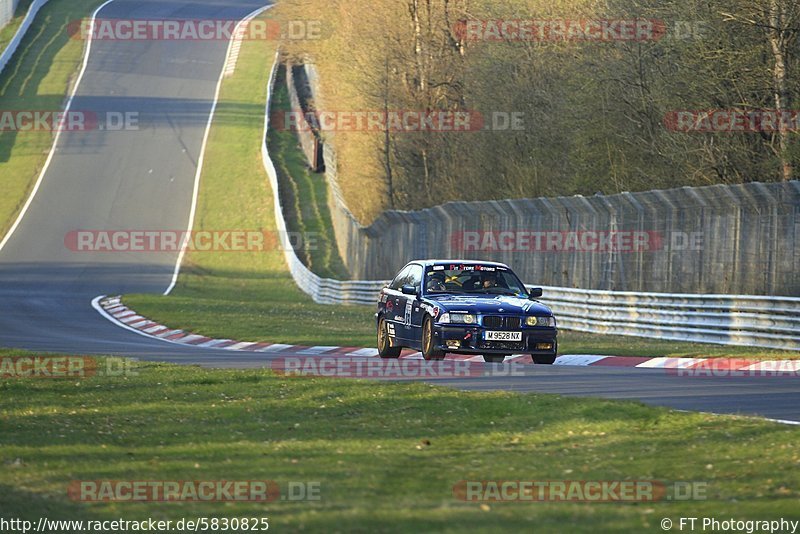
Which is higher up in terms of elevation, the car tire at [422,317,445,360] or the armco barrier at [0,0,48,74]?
the armco barrier at [0,0,48,74]

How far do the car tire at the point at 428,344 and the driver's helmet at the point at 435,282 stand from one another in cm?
76

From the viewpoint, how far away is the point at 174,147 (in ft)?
214

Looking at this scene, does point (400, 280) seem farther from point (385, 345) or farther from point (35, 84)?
point (35, 84)

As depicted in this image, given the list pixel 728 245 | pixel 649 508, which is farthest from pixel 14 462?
pixel 728 245

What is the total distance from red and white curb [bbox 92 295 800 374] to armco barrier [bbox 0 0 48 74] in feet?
152

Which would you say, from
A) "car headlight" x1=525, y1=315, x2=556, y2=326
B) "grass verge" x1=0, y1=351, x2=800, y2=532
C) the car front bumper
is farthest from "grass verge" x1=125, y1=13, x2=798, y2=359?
"grass verge" x1=0, y1=351, x2=800, y2=532

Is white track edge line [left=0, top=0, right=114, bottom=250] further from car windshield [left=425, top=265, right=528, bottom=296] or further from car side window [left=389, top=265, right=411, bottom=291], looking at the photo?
car windshield [left=425, top=265, right=528, bottom=296]

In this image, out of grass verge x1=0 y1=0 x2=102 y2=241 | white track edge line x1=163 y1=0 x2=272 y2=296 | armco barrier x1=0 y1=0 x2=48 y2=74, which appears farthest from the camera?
armco barrier x1=0 y1=0 x2=48 y2=74

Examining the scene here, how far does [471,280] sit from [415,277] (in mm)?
815

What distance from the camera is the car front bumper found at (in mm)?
17656

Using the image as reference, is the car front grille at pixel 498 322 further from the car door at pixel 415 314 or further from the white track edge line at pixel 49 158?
the white track edge line at pixel 49 158

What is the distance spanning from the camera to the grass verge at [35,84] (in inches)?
2329

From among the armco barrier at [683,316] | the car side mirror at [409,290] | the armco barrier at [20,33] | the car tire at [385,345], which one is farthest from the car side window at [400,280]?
the armco barrier at [20,33]

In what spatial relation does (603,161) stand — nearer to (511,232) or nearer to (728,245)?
(511,232)
